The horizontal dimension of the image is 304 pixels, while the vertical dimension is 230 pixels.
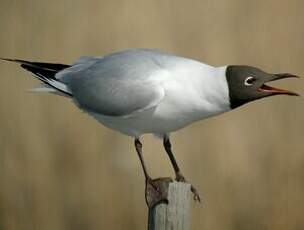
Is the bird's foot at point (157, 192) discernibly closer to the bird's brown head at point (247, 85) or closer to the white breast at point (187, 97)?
the white breast at point (187, 97)

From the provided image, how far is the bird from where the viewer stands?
106 inches

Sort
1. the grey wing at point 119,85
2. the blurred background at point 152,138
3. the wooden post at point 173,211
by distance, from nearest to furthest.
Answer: the wooden post at point 173,211 → the grey wing at point 119,85 → the blurred background at point 152,138

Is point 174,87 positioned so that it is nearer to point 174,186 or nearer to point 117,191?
point 174,186

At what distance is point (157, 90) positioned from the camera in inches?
108

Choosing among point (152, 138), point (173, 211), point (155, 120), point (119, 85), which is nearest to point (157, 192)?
point (173, 211)

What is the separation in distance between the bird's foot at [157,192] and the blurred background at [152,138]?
1217 mm

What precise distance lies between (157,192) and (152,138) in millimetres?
1359

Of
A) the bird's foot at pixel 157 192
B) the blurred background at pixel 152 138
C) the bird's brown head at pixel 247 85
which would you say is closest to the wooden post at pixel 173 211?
the bird's foot at pixel 157 192

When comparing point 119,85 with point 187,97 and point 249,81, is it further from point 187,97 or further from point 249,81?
point 249,81

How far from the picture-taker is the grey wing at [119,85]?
9.14 ft

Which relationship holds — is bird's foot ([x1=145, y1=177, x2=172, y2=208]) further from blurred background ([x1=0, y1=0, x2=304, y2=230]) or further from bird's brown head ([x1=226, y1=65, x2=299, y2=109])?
blurred background ([x1=0, y1=0, x2=304, y2=230])

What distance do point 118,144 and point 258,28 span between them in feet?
2.59

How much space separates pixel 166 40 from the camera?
4113 millimetres

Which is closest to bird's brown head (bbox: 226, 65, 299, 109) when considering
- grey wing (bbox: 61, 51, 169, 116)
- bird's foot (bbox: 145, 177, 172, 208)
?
grey wing (bbox: 61, 51, 169, 116)
